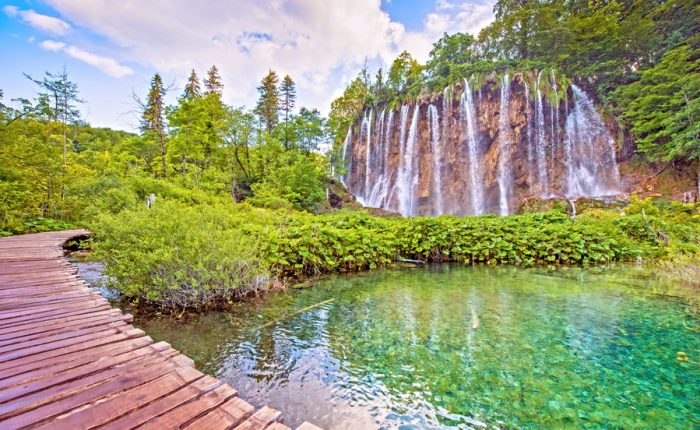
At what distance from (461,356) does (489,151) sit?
22852mm

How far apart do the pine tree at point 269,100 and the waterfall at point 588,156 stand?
25.9m

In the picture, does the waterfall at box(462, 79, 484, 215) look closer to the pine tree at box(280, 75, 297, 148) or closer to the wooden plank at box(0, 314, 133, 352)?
the pine tree at box(280, 75, 297, 148)

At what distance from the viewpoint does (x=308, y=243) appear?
7305 mm

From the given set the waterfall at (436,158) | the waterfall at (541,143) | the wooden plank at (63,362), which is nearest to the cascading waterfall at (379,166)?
the waterfall at (436,158)

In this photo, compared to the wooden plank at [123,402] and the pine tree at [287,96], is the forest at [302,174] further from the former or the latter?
the wooden plank at [123,402]

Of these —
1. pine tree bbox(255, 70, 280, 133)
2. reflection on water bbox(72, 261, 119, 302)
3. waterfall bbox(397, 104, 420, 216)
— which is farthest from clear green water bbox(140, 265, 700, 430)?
pine tree bbox(255, 70, 280, 133)

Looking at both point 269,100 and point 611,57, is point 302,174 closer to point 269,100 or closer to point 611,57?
point 269,100

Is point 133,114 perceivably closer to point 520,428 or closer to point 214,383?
point 214,383

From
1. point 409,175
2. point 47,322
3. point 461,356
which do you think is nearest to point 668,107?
point 409,175

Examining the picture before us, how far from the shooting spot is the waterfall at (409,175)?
79.9 feet

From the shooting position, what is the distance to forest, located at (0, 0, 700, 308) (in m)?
5.17

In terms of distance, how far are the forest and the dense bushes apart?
41 millimetres

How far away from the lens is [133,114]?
16781 millimetres

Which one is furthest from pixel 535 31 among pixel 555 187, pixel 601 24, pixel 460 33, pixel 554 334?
pixel 554 334
